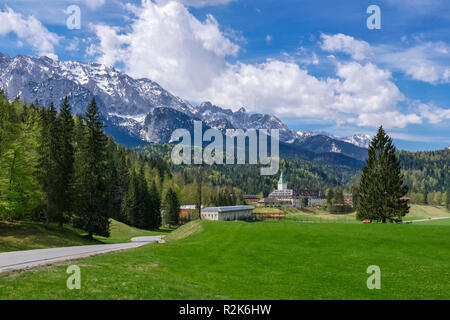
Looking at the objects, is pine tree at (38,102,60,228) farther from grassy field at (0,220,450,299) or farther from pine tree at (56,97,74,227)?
grassy field at (0,220,450,299)

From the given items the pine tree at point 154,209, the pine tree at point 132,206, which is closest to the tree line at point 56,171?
the pine tree at point 132,206

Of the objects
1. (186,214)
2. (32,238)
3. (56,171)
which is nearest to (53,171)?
(56,171)

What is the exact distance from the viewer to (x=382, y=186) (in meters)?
59.3

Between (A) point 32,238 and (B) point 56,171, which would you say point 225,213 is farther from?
(A) point 32,238

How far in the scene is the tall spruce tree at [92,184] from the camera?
53.5 metres

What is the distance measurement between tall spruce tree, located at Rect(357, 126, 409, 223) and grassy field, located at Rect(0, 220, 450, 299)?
1682cm

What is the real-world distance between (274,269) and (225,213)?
8030cm

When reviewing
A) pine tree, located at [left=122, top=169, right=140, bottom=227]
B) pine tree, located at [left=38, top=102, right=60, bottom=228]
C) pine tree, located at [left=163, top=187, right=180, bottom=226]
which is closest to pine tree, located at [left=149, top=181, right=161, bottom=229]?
pine tree, located at [left=163, top=187, right=180, bottom=226]

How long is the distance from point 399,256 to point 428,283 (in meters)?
9.34

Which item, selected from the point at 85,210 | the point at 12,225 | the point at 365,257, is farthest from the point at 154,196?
the point at 365,257

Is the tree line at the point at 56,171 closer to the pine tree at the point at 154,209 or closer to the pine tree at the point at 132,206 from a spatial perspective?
the pine tree at the point at 132,206

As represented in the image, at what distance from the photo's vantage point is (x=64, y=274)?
20.1 metres
